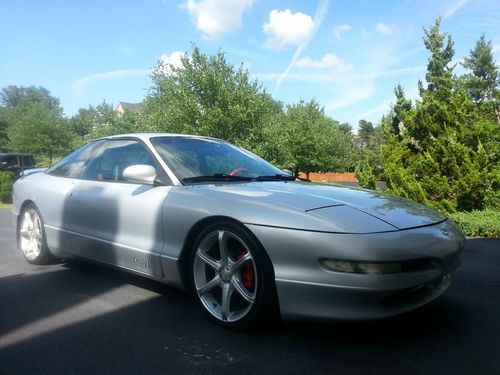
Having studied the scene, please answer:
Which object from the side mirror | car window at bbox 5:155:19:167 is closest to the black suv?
car window at bbox 5:155:19:167

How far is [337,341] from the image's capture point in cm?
252

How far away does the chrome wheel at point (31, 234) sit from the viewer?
4.45 meters

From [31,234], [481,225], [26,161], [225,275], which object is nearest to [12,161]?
[26,161]

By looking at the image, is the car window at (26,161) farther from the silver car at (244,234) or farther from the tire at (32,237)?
the silver car at (244,234)

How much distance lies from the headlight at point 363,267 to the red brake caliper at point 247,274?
1.77 ft

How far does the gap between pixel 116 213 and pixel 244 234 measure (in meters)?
1.34

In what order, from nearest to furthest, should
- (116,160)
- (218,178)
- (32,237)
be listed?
(218,178) → (116,160) → (32,237)

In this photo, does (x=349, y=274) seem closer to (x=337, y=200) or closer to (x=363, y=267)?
(x=363, y=267)

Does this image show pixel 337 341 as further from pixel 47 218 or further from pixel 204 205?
pixel 47 218

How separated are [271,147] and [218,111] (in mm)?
2952

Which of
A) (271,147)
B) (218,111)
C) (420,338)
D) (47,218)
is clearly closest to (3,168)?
(218,111)

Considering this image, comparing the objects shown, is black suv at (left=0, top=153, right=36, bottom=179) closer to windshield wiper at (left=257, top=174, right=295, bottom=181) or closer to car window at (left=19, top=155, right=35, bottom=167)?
car window at (left=19, top=155, right=35, bottom=167)

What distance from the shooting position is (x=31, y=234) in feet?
15.0

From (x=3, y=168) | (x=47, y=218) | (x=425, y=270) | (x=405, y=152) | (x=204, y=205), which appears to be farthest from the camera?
(x=3, y=168)
